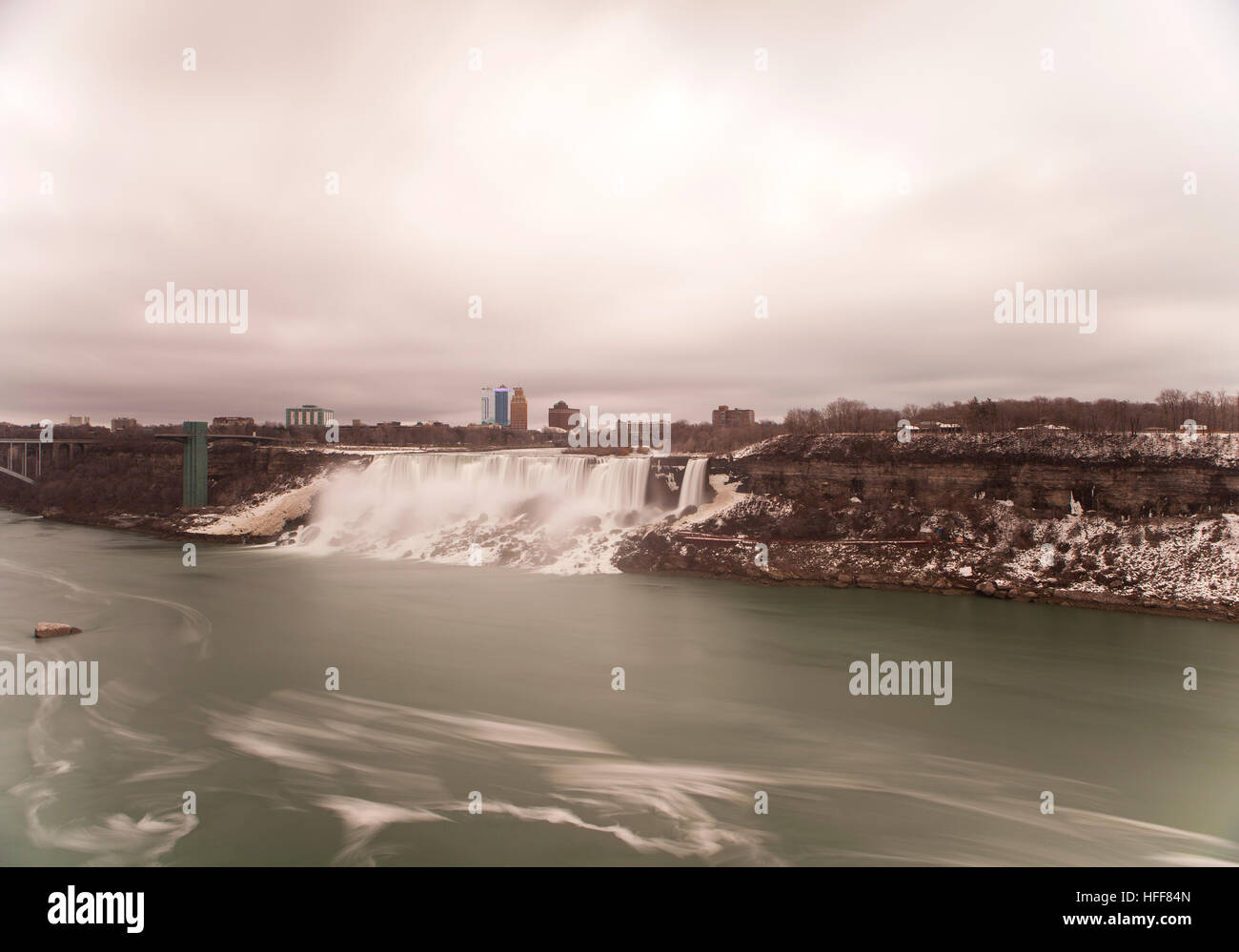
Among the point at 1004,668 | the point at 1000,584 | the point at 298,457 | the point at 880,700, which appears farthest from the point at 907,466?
the point at 298,457

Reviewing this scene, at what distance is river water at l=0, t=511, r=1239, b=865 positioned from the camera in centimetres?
782

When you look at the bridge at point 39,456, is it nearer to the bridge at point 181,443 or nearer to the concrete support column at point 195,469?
the bridge at point 181,443

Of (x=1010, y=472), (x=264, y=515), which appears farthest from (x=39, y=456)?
(x=1010, y=472)

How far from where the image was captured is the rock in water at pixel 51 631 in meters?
16.5

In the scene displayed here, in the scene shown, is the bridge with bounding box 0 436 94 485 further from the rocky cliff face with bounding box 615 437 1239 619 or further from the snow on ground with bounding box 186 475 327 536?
the rocky cliff face with bounding box 615 437 1239 619

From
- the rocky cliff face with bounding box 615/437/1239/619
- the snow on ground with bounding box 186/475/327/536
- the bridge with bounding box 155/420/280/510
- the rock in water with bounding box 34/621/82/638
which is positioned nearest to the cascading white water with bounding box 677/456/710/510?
the rocky cliff face with bounding box 615/437/1239/619

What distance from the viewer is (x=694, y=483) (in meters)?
32.8

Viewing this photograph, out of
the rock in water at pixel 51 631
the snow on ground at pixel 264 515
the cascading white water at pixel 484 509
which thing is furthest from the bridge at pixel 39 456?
the rock in water at pixel 51 631

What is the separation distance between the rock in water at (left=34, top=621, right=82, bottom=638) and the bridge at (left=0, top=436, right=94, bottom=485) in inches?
2060

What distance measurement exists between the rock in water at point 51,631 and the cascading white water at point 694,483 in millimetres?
25012

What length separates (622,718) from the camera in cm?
1195

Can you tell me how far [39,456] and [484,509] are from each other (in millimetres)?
53236

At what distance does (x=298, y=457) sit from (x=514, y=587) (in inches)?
1188
